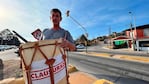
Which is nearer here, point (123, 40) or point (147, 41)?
point (147, 41)

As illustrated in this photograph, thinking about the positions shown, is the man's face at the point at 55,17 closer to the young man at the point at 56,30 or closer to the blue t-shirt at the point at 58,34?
the young man at the point at 56,30

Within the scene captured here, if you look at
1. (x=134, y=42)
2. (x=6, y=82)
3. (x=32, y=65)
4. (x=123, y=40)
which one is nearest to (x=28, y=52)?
(x=32, y=65)

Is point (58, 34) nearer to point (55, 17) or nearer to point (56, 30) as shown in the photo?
point (56, 30)

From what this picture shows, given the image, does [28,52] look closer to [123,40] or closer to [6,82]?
[6,82]

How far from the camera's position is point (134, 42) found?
1623 inches

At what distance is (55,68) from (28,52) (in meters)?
0.42

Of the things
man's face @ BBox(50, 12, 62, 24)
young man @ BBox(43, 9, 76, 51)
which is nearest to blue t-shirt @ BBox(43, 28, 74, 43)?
young man @ BBox(43, 9, 76, 51)

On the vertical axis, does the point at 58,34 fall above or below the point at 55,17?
below

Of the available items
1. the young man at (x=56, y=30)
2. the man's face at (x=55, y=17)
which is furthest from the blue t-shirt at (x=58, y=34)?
the man's face at (x=55, y=17)

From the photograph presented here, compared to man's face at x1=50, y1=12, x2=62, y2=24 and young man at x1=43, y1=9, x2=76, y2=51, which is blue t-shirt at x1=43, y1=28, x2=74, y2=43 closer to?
young man at x1=43, y1=9, x2=76, y2=51

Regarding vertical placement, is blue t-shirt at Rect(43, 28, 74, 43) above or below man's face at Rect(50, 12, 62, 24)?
below

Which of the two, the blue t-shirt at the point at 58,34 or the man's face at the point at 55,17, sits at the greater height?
the man's face at the point at 55,17

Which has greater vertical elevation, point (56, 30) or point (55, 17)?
point (55, 17)

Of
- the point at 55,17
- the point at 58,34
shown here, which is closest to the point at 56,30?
the point at 58,34
